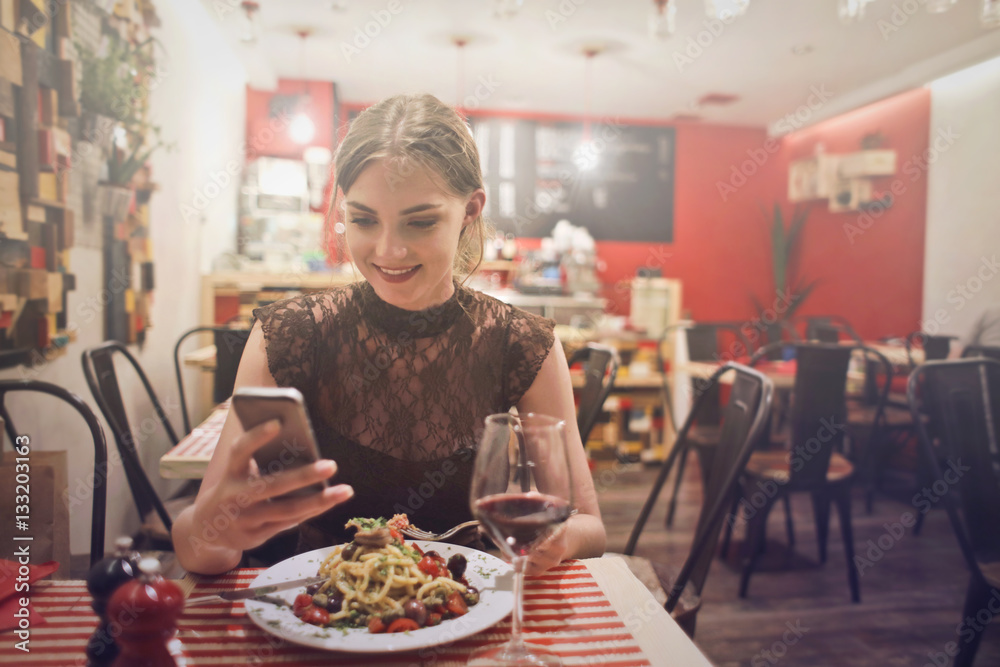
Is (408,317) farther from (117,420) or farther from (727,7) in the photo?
(727,7)

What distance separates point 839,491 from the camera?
107 inches

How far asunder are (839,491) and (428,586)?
2.50 m

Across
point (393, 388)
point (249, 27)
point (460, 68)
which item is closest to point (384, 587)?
point (393, 388)

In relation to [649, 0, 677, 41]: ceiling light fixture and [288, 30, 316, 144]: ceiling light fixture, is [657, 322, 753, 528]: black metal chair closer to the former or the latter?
[649, 0, 677, 41]: ceiling light fixture

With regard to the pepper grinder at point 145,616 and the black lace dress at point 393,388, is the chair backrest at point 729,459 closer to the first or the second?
the black lace dress at point 393,388

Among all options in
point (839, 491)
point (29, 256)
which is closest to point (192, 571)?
point (29, 256)

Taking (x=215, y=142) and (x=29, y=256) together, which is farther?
(x=215, y=142)

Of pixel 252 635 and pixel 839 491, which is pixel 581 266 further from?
pixel 252 635

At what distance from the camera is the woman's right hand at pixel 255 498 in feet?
2.01

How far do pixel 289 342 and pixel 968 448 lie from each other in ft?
5.78

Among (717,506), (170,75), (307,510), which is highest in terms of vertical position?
(170,75)

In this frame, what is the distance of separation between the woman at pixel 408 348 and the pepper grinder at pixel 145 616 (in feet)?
1.53

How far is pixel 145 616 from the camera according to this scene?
529 millimetres

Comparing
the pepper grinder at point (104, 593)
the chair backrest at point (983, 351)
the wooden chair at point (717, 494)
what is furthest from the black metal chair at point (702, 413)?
the pepper grinder at point (104, 593)
